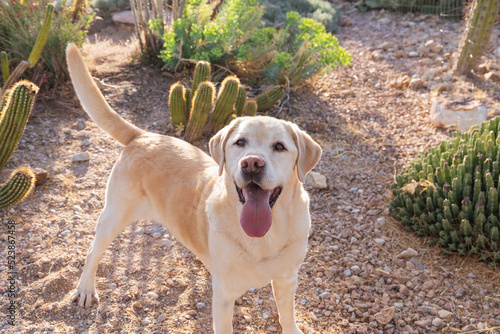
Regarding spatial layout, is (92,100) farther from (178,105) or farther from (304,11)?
(304,11)

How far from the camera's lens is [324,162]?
507 cm

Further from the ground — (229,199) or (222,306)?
(229,199)

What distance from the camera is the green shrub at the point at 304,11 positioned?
28.7 ft

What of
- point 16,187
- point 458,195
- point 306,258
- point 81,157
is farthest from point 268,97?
point 16,187

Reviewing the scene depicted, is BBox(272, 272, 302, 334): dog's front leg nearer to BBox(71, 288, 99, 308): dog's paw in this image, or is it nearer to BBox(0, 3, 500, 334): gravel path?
BBox(0, 3, 500, 334): gravel path

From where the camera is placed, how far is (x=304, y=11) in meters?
9.80

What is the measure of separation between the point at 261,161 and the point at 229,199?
37 centimetres

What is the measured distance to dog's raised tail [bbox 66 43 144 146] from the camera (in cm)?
312

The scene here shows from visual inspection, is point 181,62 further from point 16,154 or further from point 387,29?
point 387,29

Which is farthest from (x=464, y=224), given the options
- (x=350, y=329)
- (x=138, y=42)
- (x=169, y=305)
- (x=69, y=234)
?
(x=138, y=42)

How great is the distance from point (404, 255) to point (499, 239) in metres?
0.69

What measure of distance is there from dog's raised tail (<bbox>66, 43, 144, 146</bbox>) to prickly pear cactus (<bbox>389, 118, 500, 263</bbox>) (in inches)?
90.8

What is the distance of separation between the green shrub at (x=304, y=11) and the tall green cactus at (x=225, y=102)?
12.1 feet

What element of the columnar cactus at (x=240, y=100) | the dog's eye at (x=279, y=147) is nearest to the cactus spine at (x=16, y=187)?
the columnar cactus at (x=240, y=100)
